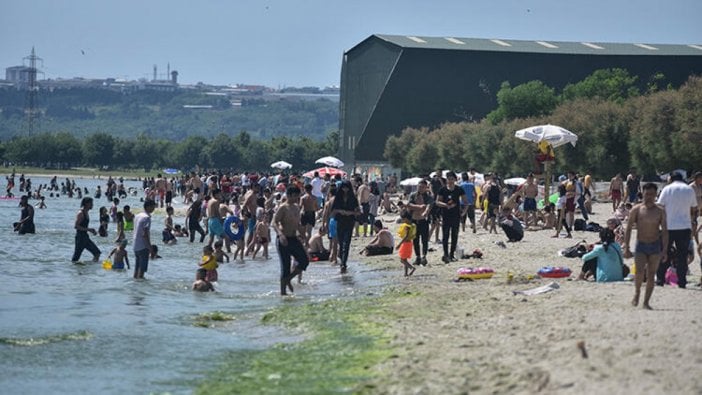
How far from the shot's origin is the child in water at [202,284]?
20.1m

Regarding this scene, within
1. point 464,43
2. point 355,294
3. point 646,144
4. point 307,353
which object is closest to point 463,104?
point 464,43

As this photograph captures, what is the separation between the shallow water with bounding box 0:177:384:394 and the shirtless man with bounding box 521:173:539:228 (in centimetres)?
658

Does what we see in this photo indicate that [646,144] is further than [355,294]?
Yes

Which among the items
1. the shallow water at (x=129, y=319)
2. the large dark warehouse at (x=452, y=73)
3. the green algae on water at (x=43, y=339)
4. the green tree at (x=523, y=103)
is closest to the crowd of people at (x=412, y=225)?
the shallow water at (x=129, y=319)

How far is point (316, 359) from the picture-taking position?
12.4 meters

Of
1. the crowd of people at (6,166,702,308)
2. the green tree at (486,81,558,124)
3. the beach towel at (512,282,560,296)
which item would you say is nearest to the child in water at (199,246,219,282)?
the crowd of people at (6,166,702,308)

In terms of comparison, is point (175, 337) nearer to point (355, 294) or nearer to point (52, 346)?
point (52, 346)

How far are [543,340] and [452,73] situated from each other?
83725mm

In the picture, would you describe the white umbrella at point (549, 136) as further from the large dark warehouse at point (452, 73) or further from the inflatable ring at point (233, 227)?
the large dark warehouse at point (452, 73)

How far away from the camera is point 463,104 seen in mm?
94812

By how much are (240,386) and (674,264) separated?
23.7ft

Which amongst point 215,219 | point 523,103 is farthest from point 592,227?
point 523,103

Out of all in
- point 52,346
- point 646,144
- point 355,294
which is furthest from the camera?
point 646,144

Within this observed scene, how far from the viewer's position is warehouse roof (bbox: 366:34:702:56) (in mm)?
96312
